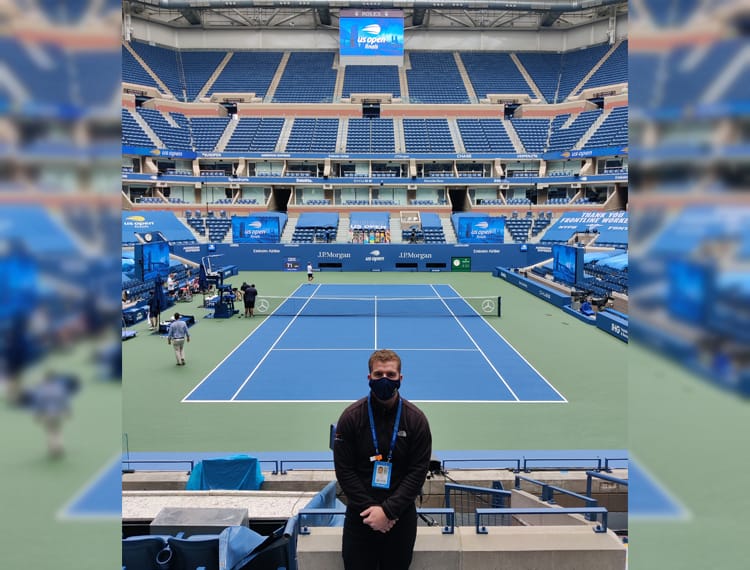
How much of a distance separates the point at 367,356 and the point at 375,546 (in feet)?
42.3

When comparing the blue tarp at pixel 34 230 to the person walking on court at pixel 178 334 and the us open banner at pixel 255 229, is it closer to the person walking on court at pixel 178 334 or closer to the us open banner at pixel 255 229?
the person walking on court at pixel 178 334

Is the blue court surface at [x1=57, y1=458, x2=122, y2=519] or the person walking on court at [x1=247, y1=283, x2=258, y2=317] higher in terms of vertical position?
the blue court surface at [x1=57, y1=458, x2=122, y2=519]

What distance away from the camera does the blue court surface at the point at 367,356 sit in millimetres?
13117

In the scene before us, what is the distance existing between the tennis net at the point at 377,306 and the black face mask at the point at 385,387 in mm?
19645

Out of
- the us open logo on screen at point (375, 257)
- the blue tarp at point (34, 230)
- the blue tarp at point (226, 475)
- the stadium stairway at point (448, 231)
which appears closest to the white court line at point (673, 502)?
the blue tarp at point (34, 230)

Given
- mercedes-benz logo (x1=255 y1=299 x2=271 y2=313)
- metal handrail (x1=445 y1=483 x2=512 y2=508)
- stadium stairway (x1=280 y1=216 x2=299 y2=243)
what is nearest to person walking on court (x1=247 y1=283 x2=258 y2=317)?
mercedes-benz logo (x1=255 y1=299 x2=271 y2=313)

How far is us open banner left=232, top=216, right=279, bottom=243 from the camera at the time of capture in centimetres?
4484

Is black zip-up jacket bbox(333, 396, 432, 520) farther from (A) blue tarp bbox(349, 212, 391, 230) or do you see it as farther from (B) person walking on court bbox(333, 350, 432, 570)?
(A) blue tarp bbox(349, 212, 391, 230)

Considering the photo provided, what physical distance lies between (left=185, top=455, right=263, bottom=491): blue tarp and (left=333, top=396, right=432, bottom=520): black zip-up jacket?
395cm

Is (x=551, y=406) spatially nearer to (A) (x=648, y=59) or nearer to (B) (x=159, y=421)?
(B) (x=159, y=421)

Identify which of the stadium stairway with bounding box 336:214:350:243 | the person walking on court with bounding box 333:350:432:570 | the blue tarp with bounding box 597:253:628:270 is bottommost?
the person walking on court with bounding box 333:350:432:570

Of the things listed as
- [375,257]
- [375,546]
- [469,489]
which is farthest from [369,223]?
[375,546]

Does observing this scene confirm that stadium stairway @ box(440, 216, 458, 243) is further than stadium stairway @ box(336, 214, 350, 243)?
→ No

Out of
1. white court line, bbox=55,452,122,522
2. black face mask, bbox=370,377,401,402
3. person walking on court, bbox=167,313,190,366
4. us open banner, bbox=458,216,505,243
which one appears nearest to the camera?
white court line, bbox=55,452,122,522
